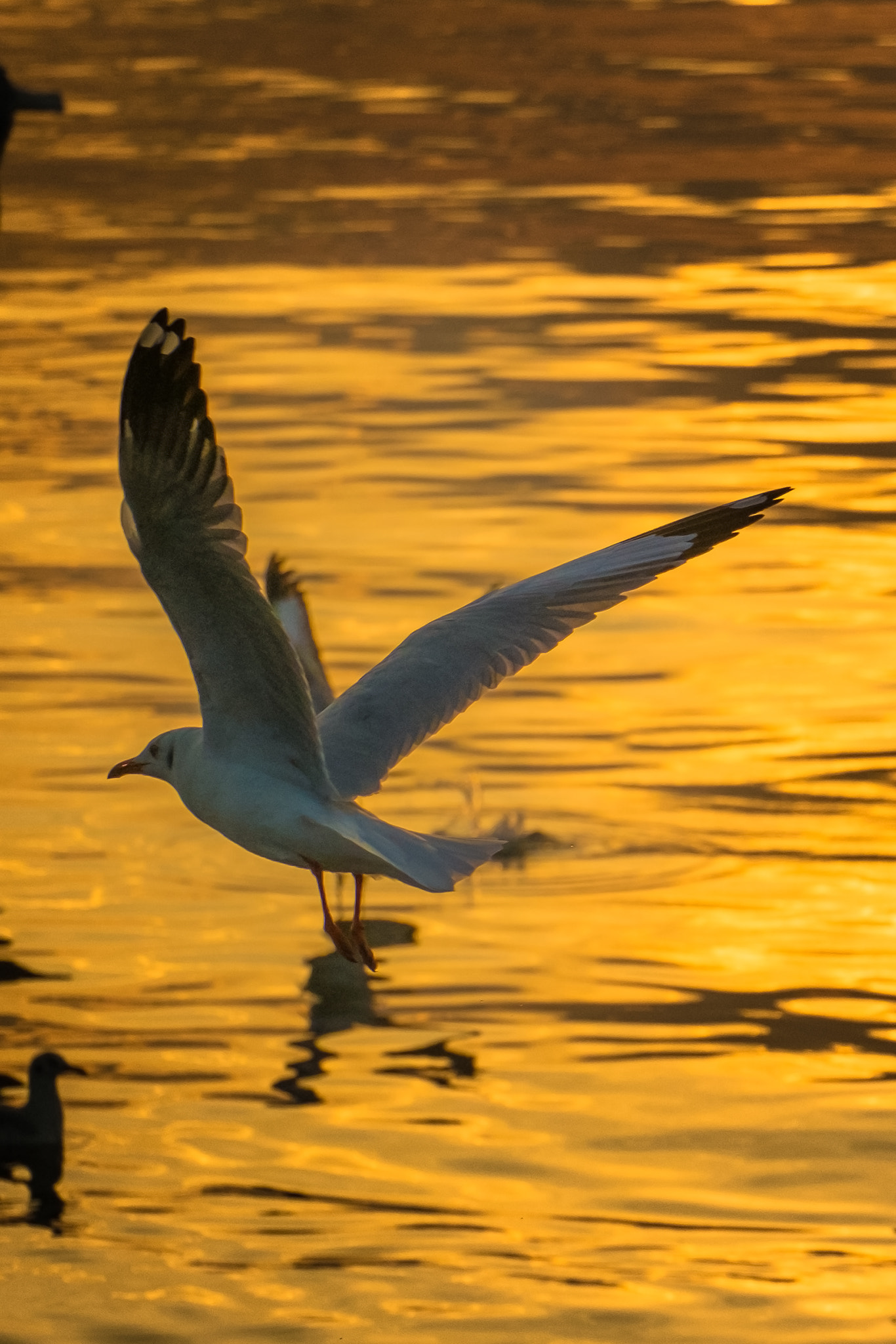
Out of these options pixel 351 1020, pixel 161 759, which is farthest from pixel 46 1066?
pixel 161 759

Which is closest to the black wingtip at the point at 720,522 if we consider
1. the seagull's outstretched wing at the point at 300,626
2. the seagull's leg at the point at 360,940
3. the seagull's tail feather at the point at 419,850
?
the seagull's tail feather at the point at 419,850

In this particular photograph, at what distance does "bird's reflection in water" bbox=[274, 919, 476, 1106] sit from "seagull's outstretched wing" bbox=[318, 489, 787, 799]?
3.03 metres

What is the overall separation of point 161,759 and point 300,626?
2362mm

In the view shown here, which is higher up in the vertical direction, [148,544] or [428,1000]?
[148,544]

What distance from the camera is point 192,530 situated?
6.74 meters

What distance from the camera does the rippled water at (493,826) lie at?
33.3 ft

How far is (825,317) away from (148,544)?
17.9 metres

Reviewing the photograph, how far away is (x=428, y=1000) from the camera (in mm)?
11648

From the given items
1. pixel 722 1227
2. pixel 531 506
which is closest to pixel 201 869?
pixel 722 1227

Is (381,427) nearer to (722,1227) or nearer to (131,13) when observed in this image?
(722,1227)

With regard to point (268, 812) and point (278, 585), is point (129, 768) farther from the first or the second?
point (278, 585)

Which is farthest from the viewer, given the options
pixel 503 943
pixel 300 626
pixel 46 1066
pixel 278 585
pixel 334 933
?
pixel 503 943

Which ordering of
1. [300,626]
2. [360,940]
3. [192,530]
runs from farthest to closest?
[300,626] < [360,940] < [192,530]

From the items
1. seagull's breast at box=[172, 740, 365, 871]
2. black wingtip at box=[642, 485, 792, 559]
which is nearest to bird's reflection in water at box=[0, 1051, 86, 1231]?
seagull's breast at box=[172, 740, 365, 871]
